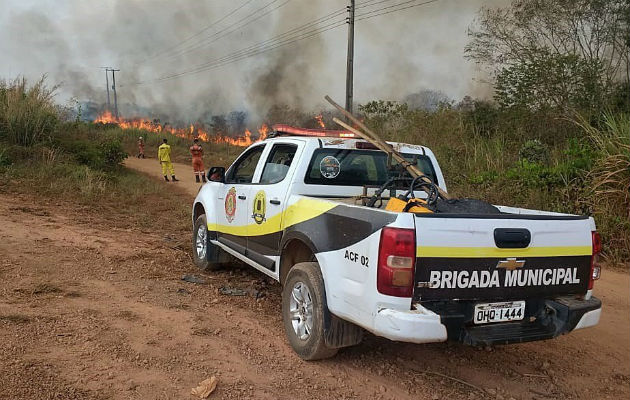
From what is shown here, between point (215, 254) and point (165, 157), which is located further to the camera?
point (165, 157)

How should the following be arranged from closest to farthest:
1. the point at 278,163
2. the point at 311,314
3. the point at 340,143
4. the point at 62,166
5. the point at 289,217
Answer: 1. the point at 311,314
2. the point at 289,217
3. the point at 340,143
4. the point at 278,163
5. the point at 62,166

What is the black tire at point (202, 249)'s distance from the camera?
5.71 metres

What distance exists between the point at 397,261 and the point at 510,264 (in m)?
0.73

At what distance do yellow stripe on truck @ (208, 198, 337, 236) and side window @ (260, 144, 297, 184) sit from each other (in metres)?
0.42

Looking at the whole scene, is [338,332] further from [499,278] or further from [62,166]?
[62,166]

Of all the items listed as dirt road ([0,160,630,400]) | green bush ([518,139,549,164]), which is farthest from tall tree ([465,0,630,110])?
dirt road ([0,160,630,400])

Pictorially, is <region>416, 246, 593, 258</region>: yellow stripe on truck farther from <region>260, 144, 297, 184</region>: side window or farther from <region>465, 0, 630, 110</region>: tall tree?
<region>465, 0, 630, 110</region>: tall tree

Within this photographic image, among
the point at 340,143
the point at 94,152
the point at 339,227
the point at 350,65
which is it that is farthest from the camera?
the point at 350,65

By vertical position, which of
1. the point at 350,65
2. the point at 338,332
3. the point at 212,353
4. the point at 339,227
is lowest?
the point at 212,353

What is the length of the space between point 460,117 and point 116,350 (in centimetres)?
1177

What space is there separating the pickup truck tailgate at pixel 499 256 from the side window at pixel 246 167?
8.67ft

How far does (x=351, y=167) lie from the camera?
4.55 m

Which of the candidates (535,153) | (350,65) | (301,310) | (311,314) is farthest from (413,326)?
(350,65)

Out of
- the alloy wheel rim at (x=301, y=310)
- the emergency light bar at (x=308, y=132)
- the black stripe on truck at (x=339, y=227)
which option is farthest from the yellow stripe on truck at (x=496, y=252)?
the emergency light bar at (x=308, y=132)
